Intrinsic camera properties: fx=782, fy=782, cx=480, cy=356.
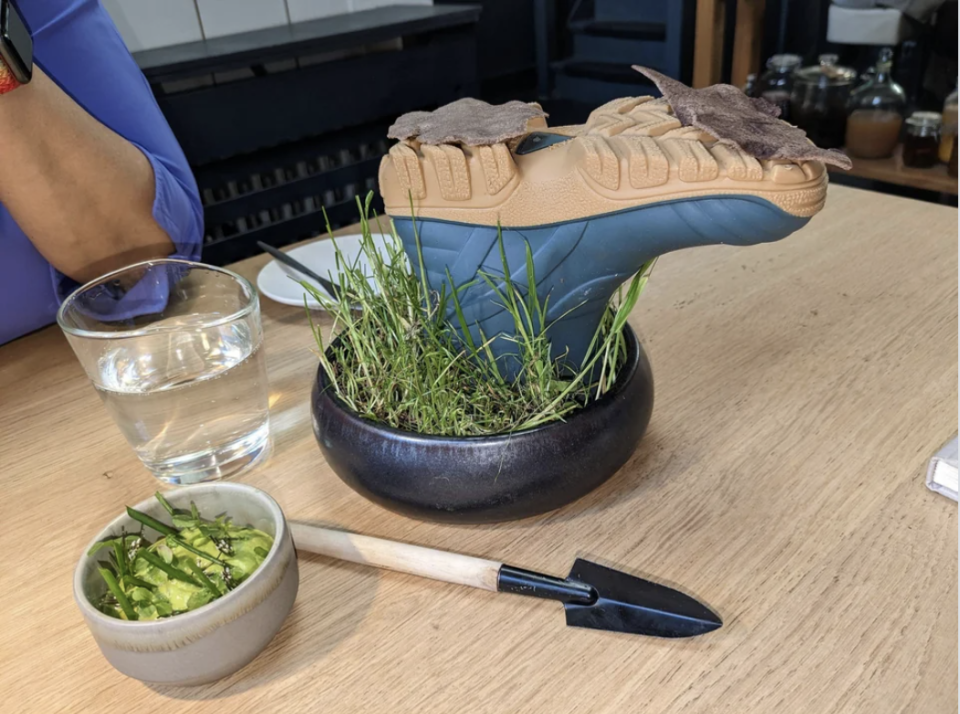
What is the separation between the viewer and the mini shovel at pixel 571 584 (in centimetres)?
39

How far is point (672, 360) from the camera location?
2.07ft

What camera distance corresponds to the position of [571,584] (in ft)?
1.34

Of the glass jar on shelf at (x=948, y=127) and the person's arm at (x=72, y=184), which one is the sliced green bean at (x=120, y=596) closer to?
the person's arm at (x=72, y=184)

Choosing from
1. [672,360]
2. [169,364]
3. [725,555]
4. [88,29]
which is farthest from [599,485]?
[88,29]

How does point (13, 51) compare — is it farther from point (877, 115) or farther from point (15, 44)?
point (877, 115)

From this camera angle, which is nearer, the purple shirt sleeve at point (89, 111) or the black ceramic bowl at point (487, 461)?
the black ceramic bowl at point (487, 461)

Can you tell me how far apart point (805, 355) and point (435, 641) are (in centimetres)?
39

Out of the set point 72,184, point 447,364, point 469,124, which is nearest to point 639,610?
point 447,364

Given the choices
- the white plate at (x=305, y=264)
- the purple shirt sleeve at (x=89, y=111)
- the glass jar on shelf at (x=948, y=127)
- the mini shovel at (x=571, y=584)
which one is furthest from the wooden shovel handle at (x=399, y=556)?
the glass jar on shelf at (x=948, y=127)

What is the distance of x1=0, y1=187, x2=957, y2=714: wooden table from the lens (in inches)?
14.6

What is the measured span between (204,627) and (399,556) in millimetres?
115

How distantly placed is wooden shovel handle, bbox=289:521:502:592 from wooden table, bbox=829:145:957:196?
4.95 ft

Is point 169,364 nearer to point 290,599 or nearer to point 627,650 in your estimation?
point 290,599

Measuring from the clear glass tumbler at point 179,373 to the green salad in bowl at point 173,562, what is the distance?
0.41 feet
